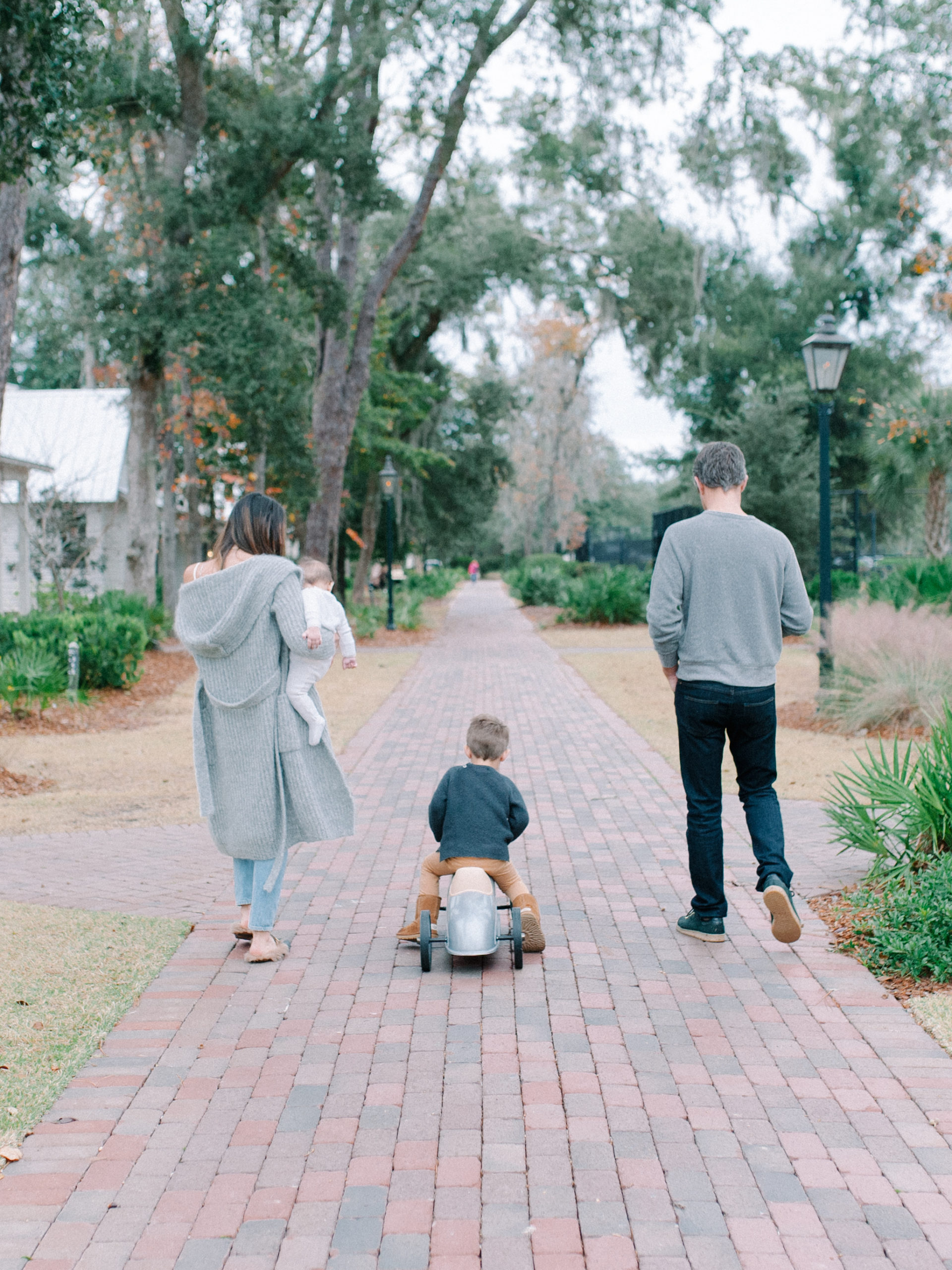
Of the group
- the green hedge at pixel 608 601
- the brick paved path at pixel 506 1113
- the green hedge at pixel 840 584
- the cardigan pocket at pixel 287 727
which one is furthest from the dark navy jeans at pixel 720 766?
the green hedge at pixel 608 601

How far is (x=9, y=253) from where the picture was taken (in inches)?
384

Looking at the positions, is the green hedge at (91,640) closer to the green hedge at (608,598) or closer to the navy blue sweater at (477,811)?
the navy blue sweater at (477,811)

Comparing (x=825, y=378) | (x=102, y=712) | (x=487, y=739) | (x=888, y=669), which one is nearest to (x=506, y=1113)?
(x=487, y=739)

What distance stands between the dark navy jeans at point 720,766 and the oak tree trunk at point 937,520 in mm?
15164

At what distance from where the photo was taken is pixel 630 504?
9569 centimetres

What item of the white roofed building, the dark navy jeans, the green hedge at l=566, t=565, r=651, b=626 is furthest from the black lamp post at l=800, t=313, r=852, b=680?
the white roofed building

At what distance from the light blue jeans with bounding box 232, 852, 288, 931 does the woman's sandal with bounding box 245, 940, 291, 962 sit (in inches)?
3.3

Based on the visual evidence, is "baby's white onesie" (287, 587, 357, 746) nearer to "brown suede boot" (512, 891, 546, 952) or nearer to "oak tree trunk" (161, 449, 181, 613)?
"brown suede boot" (512, 891, 546, 952)

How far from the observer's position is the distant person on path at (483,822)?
447 cm

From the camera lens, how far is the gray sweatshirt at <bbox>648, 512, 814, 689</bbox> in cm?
447

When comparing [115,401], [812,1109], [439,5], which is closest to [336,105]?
[439,5]

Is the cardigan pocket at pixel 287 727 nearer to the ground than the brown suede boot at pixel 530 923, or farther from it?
farther from it

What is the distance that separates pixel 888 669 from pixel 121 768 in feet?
21.5

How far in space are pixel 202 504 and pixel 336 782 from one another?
24.3m
